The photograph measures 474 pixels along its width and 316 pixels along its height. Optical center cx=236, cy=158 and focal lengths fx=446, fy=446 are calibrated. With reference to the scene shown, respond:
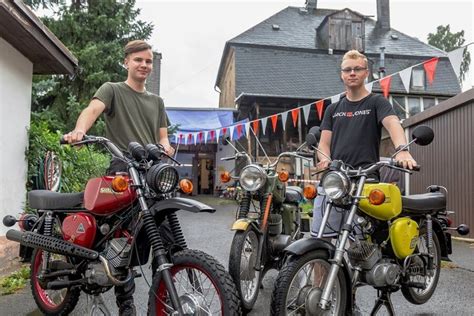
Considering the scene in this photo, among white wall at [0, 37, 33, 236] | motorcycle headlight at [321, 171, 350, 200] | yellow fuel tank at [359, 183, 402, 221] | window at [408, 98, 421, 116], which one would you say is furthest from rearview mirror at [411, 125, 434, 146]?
window at [408, 98, 421, 116]

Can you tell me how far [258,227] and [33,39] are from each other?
3303mm

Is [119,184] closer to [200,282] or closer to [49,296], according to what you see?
[200,282]

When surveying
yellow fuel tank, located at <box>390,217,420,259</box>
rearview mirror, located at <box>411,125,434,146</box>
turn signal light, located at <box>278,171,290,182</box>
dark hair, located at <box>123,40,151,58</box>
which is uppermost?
dark hair, located at <box>123,40,151,58</box>

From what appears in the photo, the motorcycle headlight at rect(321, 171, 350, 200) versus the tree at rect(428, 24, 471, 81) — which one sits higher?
the tree at rect(428, 24, 471, 81)

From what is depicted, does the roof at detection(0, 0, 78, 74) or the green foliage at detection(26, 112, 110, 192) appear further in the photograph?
the green foliage at detection(26, 112, 110, 192)

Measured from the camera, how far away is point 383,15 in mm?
26828

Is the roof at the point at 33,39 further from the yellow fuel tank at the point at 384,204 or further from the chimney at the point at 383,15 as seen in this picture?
the chimney at the point at 383,15

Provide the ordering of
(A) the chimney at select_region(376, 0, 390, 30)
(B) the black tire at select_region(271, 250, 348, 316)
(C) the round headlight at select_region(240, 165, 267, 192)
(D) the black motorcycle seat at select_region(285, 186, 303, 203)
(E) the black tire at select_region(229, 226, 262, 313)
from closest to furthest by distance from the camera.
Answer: (B) the black tire at select_region(271, 250, 348, 316), (E) the black tire at select_region(229, 226, 262, 313), (C) the round headlight at select_region(240, 165, 267, 192), (D) the black motorcycle seat at select_region(285, 186, 303, 203), (A) the chimney at select_region(376, 0, 390, 30)

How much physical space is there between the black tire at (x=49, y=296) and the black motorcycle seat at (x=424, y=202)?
96.8 inches

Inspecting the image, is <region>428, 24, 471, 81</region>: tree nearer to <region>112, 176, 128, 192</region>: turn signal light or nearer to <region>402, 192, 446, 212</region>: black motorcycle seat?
<region>402, 192, 446, 212</region>: black motorcycle seat

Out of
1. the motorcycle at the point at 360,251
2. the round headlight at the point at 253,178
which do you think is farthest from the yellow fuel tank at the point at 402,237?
the round headlight at the point at 253,178

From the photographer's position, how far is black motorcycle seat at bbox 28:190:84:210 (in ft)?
9.91

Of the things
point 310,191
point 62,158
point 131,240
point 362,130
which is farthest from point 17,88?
point 362,130

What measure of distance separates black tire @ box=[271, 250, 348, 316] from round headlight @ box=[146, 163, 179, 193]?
2.72 ft
